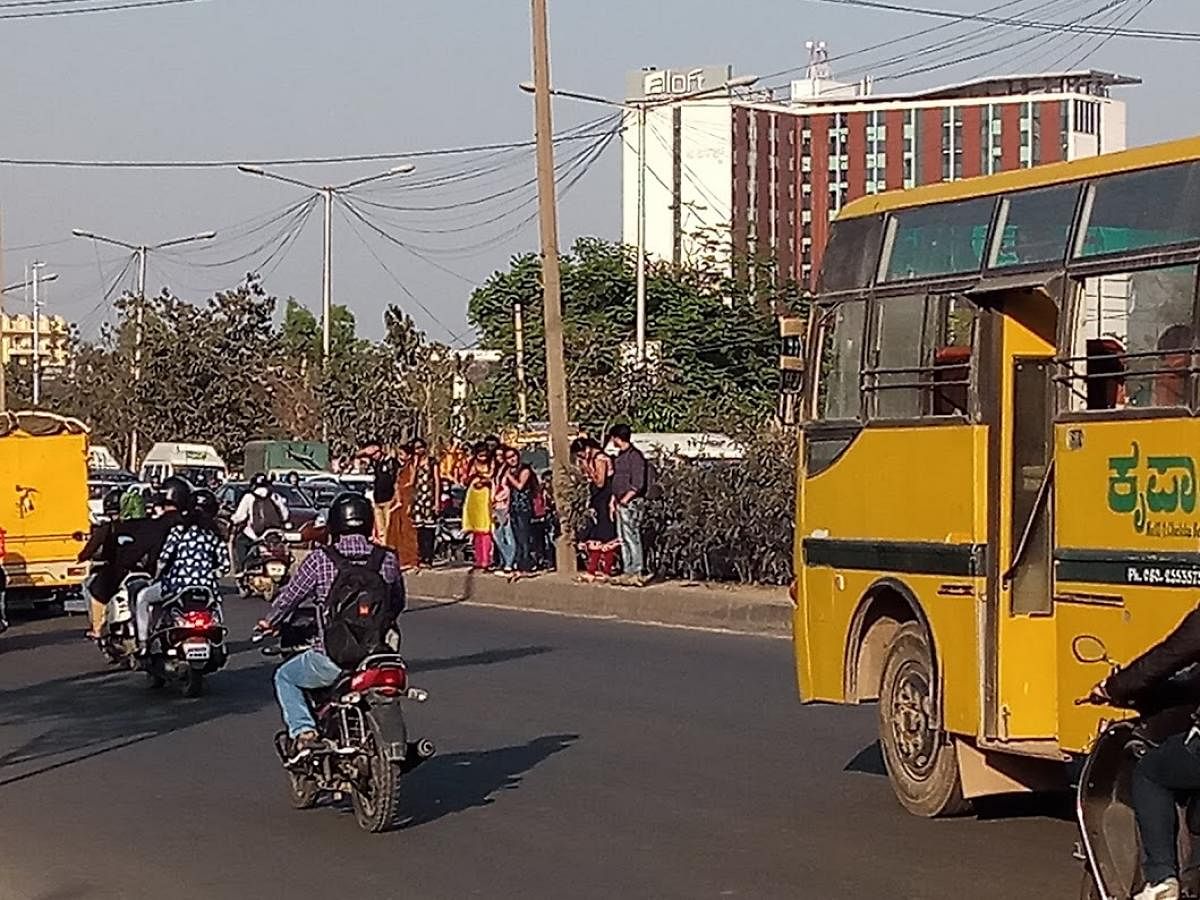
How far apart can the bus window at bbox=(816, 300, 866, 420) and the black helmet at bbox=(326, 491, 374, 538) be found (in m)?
2.59

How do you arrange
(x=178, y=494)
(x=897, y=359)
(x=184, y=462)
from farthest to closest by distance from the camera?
1. (x=184, y=462)
2. (x=178, y=494)
3. (x=897, y=359)

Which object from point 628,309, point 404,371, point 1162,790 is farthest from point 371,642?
point 628,309

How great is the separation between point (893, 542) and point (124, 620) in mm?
8929

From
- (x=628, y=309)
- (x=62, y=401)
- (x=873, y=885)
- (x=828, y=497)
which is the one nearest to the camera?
(x=873, y=885)

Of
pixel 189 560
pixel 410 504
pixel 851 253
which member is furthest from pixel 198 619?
pixel 410 504

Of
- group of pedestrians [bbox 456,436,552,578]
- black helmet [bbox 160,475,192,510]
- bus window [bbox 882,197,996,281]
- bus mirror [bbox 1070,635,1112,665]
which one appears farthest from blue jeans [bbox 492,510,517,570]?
bus mirror [bbox 1070,635,1112,665]

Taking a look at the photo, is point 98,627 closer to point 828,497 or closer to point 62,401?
point 828,497

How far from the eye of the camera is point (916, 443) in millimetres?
11164

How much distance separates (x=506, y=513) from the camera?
1203 inches

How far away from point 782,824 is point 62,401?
68.5 m

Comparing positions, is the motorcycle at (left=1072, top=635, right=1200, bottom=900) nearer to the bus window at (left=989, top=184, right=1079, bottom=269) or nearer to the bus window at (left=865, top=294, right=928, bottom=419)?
the bus window at (left=989, top=184, right=1079, bottom=269)

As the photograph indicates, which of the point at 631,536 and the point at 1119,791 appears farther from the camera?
the point at 631,536

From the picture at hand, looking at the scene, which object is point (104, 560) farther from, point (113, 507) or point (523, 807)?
point (523, 807)

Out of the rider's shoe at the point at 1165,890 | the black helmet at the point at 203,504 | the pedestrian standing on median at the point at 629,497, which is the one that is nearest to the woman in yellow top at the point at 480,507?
the pedestrian standing on median at the point at 629,497
